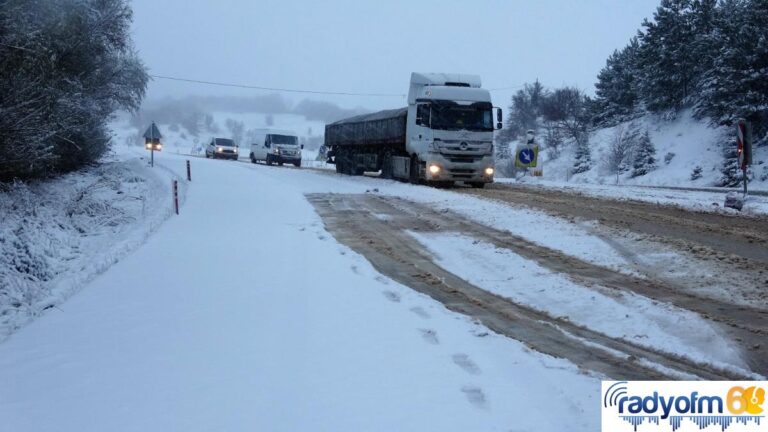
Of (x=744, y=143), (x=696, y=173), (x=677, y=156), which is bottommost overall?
(x=696, y=173)

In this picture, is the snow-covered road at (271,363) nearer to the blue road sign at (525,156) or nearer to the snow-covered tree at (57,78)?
the snow-covered tree at (57,78)

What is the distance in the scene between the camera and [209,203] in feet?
54.3

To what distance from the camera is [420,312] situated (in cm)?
604

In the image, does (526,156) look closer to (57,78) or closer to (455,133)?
(455,133)

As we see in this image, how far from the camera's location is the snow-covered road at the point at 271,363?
3.65 m

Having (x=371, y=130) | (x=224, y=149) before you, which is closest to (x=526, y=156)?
(x=371, y=130)

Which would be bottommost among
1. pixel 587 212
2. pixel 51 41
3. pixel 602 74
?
pixel 587 212

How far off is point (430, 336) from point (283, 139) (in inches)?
1526

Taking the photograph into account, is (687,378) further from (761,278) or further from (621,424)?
(761,278)

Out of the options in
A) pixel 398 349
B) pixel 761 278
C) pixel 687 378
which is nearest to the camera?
pixel 687 378

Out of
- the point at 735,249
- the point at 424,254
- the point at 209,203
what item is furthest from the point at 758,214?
the point at 209,203

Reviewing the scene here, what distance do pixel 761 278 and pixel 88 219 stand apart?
632 inches

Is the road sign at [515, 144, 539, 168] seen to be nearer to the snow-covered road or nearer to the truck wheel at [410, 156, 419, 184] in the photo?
the truck wheel at [410, 156, 419, 184]

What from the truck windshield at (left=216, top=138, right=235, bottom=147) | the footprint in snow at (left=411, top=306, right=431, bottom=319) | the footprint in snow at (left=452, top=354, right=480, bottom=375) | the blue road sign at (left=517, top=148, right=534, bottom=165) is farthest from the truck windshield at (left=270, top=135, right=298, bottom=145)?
the footprint in snow at (left=452, top=354, right=480, bottom=375)
